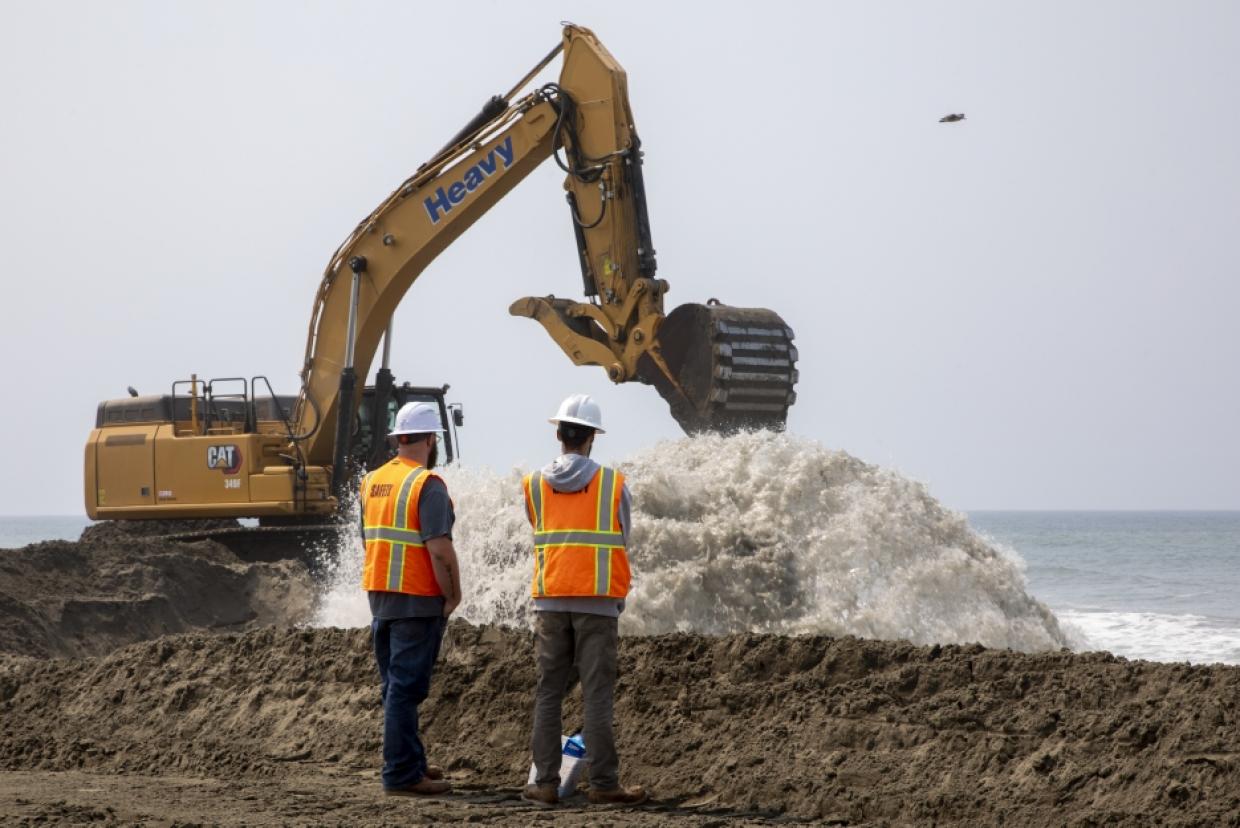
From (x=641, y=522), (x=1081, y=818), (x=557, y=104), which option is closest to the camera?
(x=1081, y=818)

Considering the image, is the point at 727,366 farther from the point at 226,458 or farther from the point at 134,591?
the point at 134,591

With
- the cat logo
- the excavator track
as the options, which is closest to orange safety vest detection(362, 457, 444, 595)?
the excavator track

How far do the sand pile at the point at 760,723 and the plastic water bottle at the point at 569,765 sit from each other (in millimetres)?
413

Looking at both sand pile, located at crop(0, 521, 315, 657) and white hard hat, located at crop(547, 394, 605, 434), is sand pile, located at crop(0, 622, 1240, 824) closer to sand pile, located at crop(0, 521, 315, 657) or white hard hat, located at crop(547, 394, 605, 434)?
white hard hat, located at crop(547, 394, 605, 434)

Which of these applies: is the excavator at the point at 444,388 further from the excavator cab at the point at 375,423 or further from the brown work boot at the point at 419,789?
the brown work boot at the point at 419,789

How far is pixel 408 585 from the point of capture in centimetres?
651

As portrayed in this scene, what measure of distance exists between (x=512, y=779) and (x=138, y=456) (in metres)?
10.0

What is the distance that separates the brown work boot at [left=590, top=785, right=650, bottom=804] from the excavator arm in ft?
22.4

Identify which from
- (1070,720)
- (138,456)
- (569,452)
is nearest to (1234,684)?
(1070,720)

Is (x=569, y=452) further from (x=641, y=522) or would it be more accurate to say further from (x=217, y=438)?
(x=217, y=438)

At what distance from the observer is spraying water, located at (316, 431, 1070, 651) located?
11750 mm

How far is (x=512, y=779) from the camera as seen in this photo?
713 cm

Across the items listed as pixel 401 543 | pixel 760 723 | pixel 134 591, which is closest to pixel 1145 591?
pixel 134 591

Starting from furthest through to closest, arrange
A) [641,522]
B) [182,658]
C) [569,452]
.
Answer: [641,522] < [182,658] < [569,452]
